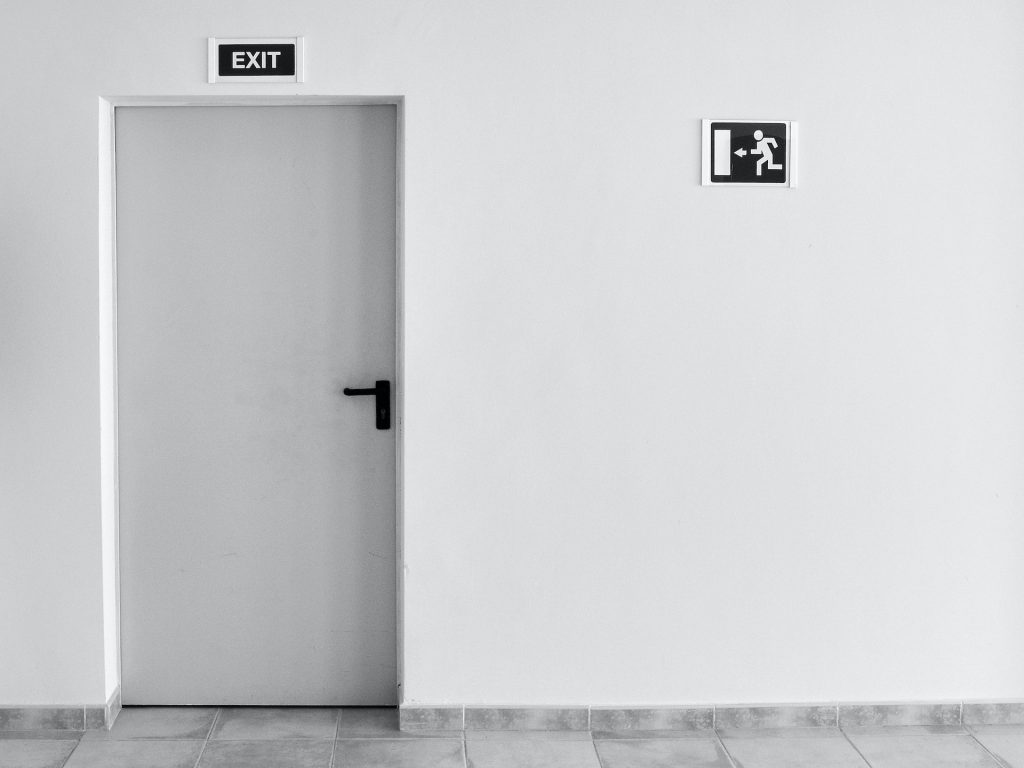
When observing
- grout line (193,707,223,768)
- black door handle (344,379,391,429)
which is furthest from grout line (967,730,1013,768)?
grout line (193,707,223,768)

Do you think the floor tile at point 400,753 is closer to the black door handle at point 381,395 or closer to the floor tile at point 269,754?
the floor tile at point 269,754

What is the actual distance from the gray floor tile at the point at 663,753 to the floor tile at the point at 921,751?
1.36 ft

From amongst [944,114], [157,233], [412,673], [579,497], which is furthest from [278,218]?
[944,114]

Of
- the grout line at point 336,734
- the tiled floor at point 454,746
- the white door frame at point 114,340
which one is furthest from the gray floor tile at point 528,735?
the grout line at point 336,734

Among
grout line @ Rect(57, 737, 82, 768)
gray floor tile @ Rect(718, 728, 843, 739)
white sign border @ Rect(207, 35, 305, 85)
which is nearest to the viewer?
grout line @ Rect(57, 737, 82, 768)

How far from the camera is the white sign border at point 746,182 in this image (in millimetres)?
2746

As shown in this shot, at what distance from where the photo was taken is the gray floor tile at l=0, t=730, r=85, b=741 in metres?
2.74

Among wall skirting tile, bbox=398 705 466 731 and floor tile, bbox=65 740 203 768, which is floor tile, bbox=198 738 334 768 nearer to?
floor tile, bbox=65 740 203 768

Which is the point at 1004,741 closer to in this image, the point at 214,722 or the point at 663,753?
the point at 663,753

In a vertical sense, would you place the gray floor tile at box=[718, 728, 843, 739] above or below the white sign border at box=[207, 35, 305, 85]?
below

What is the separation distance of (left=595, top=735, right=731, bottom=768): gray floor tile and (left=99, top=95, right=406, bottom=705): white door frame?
0.63 metres

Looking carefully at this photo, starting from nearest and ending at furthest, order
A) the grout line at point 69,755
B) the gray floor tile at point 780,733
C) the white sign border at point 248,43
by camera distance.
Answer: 1. the grout line at point 69,755
2. the white sign border at point 248,43
3. the gray floor tile at point 780,733

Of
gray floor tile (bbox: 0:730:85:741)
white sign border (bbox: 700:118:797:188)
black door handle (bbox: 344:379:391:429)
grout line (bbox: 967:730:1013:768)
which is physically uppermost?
white sign border (bbox: 700:118:797:188)

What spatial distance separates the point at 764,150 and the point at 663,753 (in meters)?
1.70
